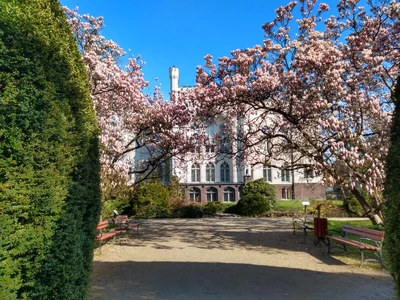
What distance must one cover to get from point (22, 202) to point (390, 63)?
33.3 ft

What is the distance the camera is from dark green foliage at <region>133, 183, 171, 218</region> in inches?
880

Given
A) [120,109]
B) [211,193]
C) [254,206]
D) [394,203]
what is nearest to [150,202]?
[254,206]

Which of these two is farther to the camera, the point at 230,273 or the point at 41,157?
the point at 230,273

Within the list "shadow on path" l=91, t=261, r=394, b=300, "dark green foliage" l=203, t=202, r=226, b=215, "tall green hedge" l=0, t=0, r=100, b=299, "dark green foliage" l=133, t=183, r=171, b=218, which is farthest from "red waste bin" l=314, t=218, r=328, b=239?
"dark green foliage" l=203, t=202, r=226, b=215

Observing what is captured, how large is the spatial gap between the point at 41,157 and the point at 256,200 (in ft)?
71.1

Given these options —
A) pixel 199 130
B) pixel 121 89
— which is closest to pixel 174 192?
pixel 199 130

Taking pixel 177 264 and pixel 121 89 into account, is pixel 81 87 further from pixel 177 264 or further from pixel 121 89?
pixel 121 89

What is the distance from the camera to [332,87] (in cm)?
880

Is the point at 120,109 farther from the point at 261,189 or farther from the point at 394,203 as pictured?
the point at 261,189

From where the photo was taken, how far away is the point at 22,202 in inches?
118

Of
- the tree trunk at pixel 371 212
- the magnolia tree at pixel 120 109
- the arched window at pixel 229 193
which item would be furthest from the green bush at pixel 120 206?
the arched window at pixel 229 193

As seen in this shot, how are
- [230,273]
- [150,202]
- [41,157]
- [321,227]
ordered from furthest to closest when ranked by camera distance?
[150,202] → [321,227] → [230,273] → [41,157]

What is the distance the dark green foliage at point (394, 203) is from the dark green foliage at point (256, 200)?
20.2m

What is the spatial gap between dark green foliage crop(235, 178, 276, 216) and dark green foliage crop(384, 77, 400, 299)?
66.3 ft
